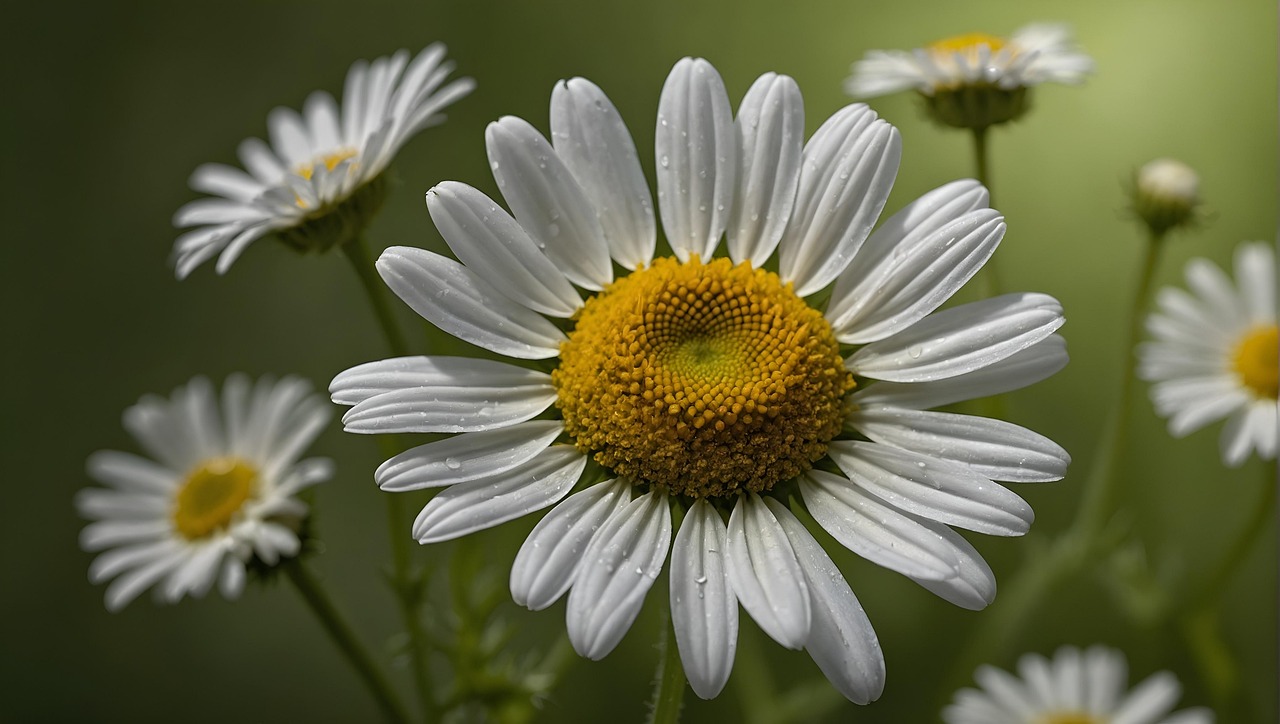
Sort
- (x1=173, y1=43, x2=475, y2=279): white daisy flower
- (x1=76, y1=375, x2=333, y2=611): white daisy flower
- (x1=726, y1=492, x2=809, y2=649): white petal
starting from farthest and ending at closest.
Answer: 1. (x1=76, y1=375, x2=333, y2=611): white daisy flower
2. (x1=173, y1=43, x2=475, y2=279): white daisy flower
3. (x1=726, y1=492, x2=809, y2=649): white petal

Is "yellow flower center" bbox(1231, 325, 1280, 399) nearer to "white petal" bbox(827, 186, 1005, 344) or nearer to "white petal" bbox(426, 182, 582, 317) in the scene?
"white petal" bbox(827, 186, 1005, 344)

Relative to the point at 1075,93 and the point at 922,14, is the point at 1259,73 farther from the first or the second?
the point at 922,14

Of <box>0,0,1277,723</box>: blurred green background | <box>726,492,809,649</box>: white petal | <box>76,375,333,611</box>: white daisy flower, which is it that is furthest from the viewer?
<box>0,0,1277,723</box>: blurred green background

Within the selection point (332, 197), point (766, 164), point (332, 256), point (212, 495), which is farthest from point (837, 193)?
point (332, 256)

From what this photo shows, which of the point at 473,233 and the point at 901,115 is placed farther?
the point at 901,115

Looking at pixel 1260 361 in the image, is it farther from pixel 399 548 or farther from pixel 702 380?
pixel 399 548

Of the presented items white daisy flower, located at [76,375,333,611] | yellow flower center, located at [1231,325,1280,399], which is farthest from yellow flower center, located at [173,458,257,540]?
yellow flower center, located at [1231,325,1280,399]

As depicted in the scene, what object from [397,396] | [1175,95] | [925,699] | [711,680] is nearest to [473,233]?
[397,396]
